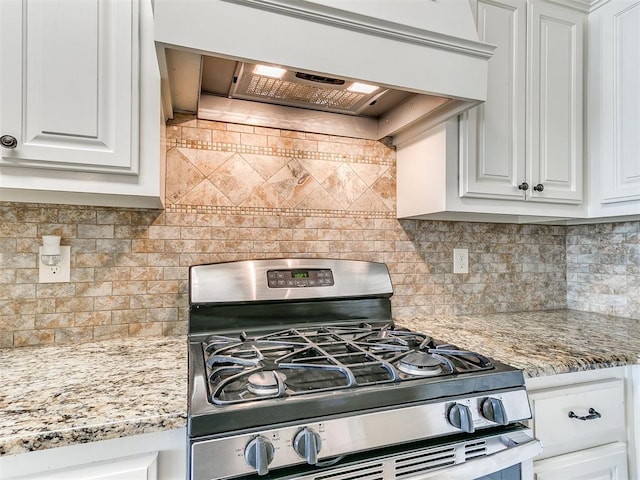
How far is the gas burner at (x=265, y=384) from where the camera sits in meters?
0.79

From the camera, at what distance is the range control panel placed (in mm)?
1367

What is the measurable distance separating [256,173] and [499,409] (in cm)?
110

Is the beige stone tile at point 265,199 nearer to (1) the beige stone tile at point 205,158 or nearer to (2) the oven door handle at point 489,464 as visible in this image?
(1) the beige stone tile at point 205,158

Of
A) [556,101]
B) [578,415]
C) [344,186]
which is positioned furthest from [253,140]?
[578,415]

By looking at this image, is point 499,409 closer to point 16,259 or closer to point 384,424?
point 384,424

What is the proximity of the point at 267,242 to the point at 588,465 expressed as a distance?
1.24 meters

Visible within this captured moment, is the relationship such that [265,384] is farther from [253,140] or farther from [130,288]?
[253,140]

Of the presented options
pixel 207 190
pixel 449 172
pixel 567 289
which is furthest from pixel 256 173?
pixel 567 289

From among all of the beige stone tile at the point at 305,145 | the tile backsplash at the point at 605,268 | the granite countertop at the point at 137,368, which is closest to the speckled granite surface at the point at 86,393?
the granite countertop at the point at 137,368

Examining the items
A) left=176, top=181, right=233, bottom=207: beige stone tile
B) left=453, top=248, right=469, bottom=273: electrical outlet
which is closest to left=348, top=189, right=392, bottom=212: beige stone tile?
left=453, top=248, right=469, bottom=273: electrical outlet

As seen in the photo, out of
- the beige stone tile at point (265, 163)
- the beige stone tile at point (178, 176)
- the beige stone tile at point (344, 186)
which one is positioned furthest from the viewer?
the beige stone tile at point (344, 186)

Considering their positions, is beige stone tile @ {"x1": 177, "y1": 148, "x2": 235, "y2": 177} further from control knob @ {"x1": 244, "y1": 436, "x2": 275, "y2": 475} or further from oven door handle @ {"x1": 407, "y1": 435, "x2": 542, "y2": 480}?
oven door handle @ {"x1": 407, "y1": 435, "x2": 542, "y2": 480}

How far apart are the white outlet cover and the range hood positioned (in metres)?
0.57

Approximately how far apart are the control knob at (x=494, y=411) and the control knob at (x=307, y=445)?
416 millimetres
